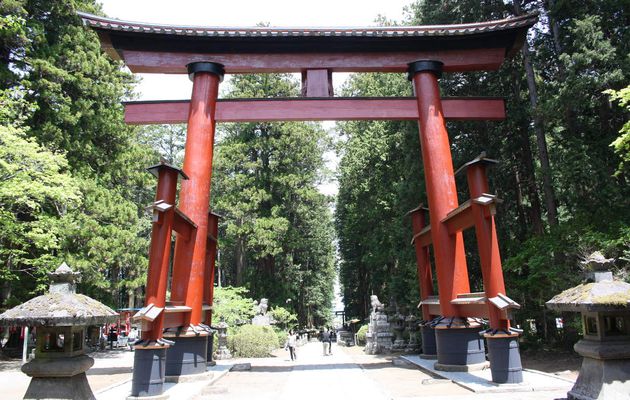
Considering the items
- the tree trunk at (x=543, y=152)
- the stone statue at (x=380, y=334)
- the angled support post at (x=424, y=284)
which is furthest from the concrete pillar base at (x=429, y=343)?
the tree trunk at (x=543, y=152)

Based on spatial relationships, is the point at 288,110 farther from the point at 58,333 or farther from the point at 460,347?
the point at 58,333

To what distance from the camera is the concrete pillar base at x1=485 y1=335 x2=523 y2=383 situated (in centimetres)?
817

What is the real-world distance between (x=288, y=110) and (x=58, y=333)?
8.38 m

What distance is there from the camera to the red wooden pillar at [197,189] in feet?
35.6

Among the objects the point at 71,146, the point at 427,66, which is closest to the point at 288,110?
the point at 427,66

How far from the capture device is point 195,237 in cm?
1107

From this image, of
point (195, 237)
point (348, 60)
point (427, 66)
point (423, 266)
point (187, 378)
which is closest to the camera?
point (187, 378)

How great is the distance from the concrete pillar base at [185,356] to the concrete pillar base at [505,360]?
6573mm

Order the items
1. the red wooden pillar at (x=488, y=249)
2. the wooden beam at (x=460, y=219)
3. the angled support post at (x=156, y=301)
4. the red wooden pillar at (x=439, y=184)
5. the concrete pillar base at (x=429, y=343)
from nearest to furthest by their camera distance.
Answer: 1. the angled support post at (x=156, y=301)
2. the red wooden pillar at (x=488, y=249)
3. the wooden beam at (x=460, y=219)
4. the red wooden pillar at (x=439, y=184)
5. the concrete pillar base at (x=429, y=343)

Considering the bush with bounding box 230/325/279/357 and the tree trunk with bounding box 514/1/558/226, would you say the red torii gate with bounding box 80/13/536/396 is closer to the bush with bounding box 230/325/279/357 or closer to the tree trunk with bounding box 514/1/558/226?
the tree trunk with bounding box 514/1/558/226

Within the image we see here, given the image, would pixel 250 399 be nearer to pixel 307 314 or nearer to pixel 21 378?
pixel 21 378

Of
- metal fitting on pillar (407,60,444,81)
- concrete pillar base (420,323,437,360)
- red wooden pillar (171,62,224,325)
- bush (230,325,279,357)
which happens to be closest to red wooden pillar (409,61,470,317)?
metal fitting on pillar (407,60,444,81)

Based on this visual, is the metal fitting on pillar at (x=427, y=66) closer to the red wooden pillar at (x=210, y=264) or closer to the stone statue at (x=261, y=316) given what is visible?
the red wooden pillar at (x=210, y=264)

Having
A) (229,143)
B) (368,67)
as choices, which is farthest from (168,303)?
(229,143)
